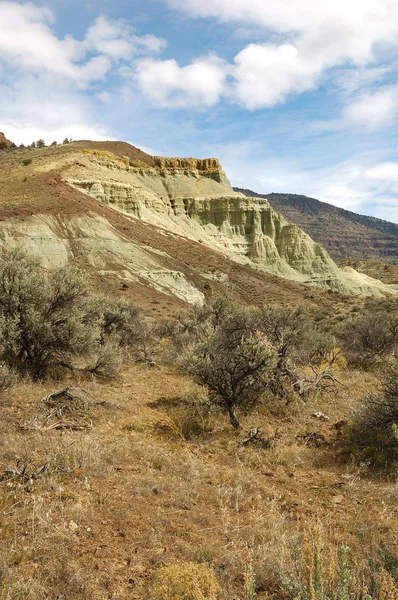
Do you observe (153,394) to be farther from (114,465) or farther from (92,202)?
(92,202)

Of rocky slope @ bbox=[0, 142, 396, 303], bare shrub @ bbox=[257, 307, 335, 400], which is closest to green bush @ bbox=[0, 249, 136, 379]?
bare shrub @ bbox=[257, 307, 335, 400]

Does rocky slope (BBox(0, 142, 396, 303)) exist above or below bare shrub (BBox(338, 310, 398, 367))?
above

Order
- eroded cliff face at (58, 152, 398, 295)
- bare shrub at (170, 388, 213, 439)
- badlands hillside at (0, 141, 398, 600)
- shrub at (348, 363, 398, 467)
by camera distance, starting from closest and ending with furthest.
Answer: badlands hillside at (0, 141, 398, 600)
shrub at (348, 363, 398, 467)
bare shrub at (170, 388, 213, 439)
eroded cliff face at (58, 152, 398, 295)

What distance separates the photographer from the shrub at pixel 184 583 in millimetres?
3234

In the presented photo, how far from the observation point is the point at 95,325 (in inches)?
520

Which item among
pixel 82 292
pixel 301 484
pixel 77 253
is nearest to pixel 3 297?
pixel 82 292

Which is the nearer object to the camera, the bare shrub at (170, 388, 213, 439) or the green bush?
the bare shrub at (170, 388, 213, 439)

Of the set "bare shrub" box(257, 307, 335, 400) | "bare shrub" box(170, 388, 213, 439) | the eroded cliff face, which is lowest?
"bare shrub" box(170, 388, 213, 439)

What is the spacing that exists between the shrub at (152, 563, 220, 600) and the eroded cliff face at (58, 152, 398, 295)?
206 feet

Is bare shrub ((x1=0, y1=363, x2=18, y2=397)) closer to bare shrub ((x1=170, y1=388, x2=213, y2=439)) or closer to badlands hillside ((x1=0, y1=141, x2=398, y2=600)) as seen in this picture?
badlands hillside ((x1=0, y1=141, x2=398, y2=600))

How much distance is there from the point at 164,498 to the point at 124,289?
3702cm

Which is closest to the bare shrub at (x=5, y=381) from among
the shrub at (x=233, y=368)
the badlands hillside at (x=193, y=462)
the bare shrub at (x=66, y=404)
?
the badlands hillside at (x=193, y=462)

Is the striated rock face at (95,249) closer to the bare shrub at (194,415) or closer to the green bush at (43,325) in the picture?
the green bush at (43,325)

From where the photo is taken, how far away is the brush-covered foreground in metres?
3.46
